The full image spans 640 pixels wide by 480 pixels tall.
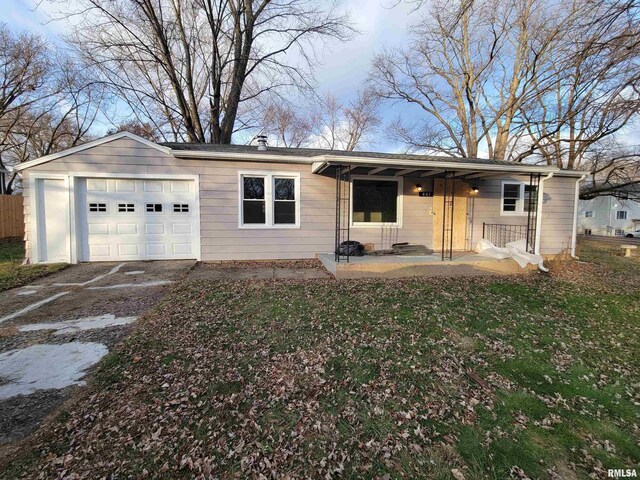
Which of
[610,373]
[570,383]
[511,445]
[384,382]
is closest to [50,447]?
[384,382]

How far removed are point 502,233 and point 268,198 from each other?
725cm

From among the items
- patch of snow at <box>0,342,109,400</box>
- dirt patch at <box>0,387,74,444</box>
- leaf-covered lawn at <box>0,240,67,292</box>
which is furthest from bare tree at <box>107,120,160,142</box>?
dirt patch at <box>0,387,74,444</box>

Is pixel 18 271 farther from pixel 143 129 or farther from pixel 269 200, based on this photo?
pixel 143 129

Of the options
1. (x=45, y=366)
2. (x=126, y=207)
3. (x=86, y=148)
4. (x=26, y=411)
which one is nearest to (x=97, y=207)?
(x=126, y=207)

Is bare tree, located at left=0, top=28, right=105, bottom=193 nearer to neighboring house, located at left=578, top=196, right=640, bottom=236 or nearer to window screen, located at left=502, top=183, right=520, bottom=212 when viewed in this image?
window screen, located at left=502, top=183, right=520, bottom=212

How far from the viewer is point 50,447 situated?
190 cm

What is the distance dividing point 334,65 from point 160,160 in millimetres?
9795

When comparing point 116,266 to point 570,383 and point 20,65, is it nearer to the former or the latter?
point 570,383

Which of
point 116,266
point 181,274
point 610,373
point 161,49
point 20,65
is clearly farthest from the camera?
point 20,65

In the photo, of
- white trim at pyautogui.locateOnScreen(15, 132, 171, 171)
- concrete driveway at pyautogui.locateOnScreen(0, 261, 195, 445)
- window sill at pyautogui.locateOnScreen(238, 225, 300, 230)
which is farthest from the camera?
window sill at pyautogui.locateOnScreen(238, 225, 300, 230)

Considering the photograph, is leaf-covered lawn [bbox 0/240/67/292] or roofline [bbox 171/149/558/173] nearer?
leaf-covered lawn [bbox 0/240/67/292]

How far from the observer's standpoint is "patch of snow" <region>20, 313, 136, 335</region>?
372 cm

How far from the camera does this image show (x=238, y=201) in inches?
309

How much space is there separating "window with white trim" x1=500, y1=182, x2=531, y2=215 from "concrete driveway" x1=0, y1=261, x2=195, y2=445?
932cm
